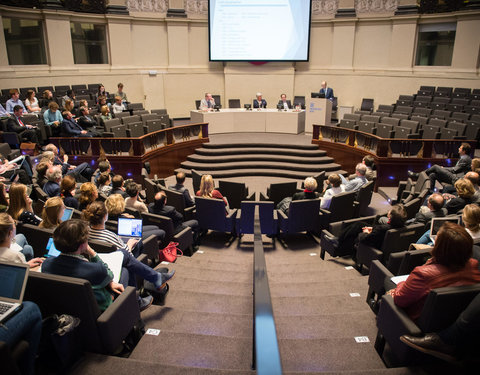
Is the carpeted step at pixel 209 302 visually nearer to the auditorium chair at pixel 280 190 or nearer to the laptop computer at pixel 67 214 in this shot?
the laptop computer at pixel 67 214

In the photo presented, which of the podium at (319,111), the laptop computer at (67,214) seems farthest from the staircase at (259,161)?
→ the laptop computer at (67,214)

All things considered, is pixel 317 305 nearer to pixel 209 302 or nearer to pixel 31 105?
pixel 209 302

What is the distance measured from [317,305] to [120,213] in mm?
2355

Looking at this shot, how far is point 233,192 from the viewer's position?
6.80m

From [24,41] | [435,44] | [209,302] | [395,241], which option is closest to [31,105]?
[24,41]

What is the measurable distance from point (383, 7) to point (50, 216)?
528 inches

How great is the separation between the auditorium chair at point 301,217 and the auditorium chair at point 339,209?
0.12 meters

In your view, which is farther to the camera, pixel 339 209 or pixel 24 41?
pixel 24 41

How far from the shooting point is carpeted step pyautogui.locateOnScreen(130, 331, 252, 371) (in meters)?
2.49

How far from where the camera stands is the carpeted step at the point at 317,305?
3.44 metres

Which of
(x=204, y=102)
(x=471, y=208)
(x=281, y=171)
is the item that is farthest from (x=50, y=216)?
(x=204, y=102)

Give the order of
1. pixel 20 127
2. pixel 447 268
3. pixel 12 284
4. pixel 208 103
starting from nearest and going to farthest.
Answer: pixel 12 284 → pixel 447 268 → pixel 20 127 → pixel 208 103

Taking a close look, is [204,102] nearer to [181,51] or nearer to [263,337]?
[181,51]

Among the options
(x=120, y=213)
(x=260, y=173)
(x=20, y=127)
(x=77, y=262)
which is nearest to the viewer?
(x=77, y=262)
